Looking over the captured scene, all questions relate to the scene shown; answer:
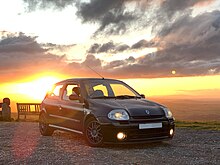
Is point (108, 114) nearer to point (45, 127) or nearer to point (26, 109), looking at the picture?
point (45, 127)

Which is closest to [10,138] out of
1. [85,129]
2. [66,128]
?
[66,128]

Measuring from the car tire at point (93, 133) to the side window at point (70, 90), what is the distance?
137 centimetres

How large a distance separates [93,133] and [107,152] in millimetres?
835

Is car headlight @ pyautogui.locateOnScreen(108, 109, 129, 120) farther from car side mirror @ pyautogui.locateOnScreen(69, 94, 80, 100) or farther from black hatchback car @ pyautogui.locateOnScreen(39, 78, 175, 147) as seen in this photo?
car side mirror @ pyautogui.locateOnScreen(69, 94, 80, 100)

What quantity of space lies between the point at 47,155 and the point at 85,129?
4.60ft

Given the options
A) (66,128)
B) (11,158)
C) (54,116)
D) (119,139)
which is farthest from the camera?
(54,116)

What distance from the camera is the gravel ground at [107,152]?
7.94m

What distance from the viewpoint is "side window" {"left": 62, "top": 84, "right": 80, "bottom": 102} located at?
35.7 feet

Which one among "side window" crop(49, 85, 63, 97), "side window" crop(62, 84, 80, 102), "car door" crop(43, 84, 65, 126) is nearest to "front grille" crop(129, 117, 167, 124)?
"side window" crop(62, 84, 80, 102)

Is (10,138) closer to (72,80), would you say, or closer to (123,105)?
(72,80)

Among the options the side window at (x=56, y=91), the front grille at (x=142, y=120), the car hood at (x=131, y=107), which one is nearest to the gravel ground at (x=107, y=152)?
the front grille at (x=142, y=120)

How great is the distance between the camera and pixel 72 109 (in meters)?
10.5

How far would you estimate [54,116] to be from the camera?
1158cm

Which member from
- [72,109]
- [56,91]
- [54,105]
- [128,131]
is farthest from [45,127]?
[128,131]
